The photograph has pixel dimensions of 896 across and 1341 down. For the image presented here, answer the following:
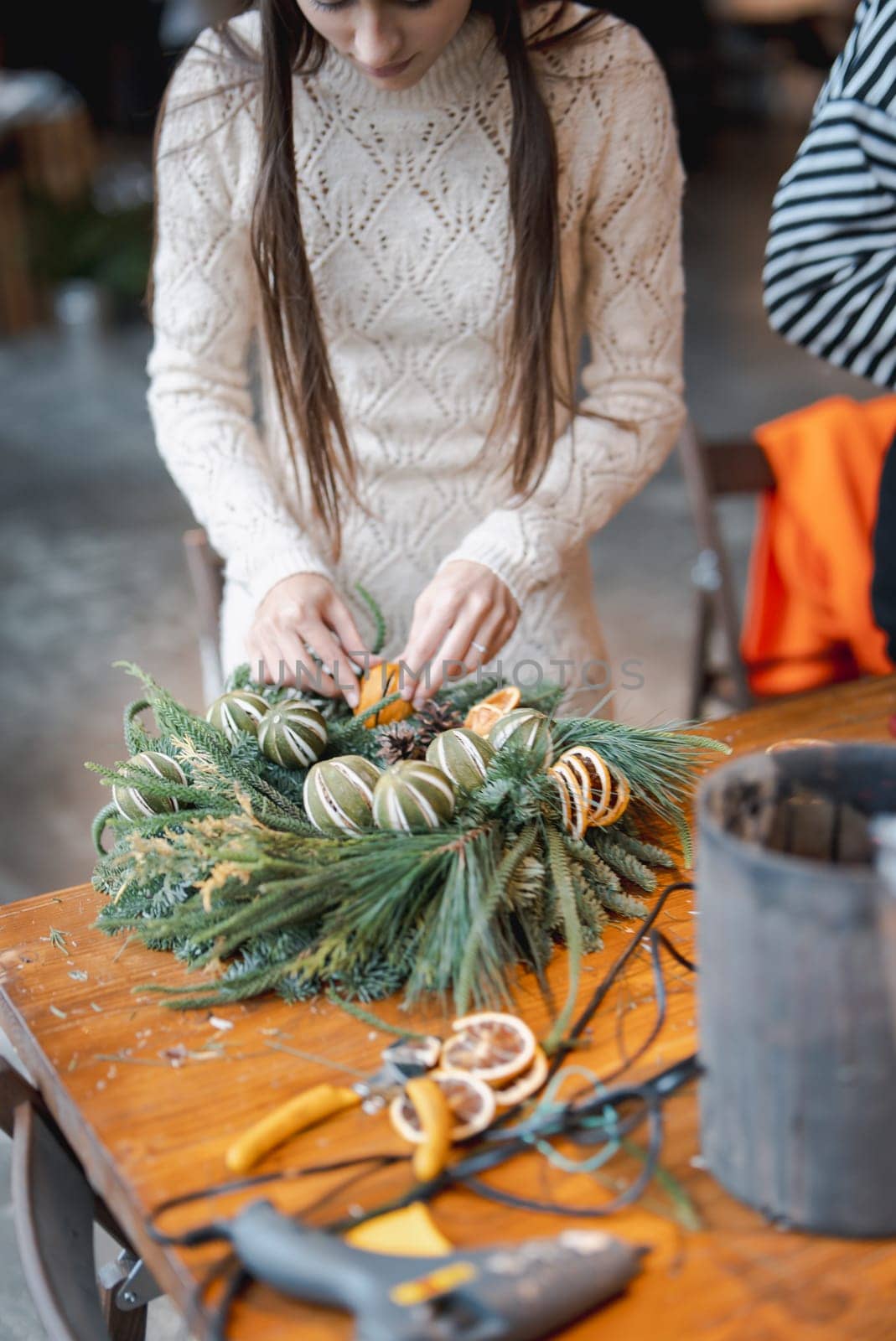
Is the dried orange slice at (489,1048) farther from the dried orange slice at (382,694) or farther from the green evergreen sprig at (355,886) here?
the dried orange slice at (382,694)

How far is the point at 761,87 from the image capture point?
11.2 meters

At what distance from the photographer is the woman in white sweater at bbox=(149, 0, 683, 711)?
3.77ft

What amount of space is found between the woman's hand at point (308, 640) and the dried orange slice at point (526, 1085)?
0.40 meters

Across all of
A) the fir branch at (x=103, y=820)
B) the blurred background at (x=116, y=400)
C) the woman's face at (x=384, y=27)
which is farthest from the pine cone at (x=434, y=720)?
the blurred background at (x=116, y=400)

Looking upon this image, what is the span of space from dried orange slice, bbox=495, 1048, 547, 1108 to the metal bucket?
0.30 feet

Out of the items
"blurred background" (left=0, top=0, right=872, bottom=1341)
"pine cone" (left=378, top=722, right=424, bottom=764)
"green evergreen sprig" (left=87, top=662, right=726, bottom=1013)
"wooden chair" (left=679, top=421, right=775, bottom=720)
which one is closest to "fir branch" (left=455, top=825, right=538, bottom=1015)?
"green evergreen sprig" (left=87, top=662, right=726, bottom=1013)

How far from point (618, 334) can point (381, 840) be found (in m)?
0.70

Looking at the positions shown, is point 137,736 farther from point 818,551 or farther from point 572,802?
point 818,551

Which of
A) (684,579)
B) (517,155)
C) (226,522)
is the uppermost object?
(517,155)

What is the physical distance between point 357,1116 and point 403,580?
2.58 feet

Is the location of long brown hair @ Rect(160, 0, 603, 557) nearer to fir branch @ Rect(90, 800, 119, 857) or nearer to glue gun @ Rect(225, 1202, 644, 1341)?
fir branch @ Rect(90, 800, 119, 857)

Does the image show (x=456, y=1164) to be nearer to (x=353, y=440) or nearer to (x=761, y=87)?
(x=353, y=440)

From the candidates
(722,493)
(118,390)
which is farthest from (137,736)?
(118,390)

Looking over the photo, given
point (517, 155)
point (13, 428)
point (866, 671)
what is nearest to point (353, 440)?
point (517, 155)
